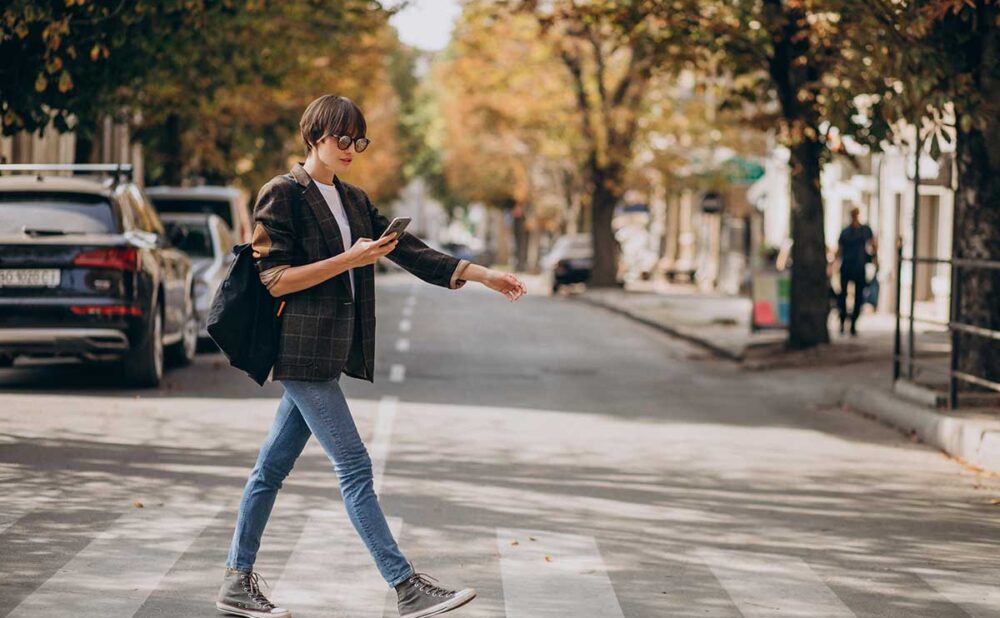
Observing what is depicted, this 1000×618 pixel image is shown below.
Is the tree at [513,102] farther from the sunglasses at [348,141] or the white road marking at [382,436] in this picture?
the sunglasses at [348,141]

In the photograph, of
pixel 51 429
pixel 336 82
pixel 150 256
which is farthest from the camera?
pixel 336 82

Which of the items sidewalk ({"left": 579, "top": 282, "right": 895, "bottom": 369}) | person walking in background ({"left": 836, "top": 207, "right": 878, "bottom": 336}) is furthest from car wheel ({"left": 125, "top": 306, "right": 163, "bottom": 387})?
person walking in background ({"left": 836, "top": 207, "right": 878, "bottom": 336})

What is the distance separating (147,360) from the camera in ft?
50.2

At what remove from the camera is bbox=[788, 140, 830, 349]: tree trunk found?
816 inches

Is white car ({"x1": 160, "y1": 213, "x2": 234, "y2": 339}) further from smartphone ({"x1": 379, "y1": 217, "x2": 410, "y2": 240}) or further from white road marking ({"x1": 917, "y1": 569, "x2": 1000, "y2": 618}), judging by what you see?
smartphone ({"x1": 379, "y1": 217, "x2": 410, "y2": 240})

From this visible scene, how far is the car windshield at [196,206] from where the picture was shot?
2255 centimetres

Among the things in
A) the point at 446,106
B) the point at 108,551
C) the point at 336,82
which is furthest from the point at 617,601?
the point at 446,106

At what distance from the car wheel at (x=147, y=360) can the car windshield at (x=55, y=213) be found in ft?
3.02

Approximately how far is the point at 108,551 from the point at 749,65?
44.6ft

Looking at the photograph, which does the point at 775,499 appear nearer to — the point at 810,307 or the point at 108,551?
the point at 108,551

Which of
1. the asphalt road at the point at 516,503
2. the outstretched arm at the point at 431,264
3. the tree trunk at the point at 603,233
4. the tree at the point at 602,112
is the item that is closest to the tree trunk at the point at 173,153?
the tree at the point at 602,112

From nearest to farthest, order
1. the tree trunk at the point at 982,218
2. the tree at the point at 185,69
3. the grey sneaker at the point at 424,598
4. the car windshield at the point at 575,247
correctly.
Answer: the grey sneaker at the point at 424,598 → the tree trunk at the point at 982,218 → the tree at the point at 185,69 → the car windshield at the point at 575,247

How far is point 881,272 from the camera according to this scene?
3622 cm

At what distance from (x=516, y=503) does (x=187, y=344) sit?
30.6 feet
